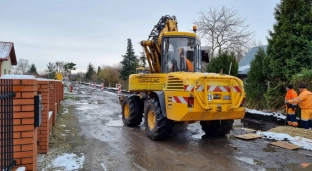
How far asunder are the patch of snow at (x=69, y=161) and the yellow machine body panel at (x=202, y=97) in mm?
2358

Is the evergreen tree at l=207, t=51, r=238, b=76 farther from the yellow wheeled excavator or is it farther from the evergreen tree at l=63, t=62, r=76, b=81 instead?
the evergreen tree at l=63, t=62, r=76, b=81

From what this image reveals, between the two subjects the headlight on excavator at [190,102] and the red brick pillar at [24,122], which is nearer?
the red brick pillar at [24,122]

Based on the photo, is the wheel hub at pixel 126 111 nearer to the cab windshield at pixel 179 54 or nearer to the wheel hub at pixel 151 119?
the wheel hub at pixel 151 119

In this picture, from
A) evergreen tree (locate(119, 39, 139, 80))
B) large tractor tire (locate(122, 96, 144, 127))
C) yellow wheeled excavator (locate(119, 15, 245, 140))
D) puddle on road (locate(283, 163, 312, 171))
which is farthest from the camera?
evergreen tree (locate(119, 39, 139, 80))

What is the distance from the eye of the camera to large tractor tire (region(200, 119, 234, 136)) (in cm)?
758

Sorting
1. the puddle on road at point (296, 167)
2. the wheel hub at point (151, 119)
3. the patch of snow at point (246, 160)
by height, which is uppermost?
the wheel hub at point (151, 119)

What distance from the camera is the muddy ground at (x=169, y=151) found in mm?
5117

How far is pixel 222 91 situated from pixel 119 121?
195 inches

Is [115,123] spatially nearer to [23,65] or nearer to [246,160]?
[246,160]

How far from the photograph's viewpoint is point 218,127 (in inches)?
304

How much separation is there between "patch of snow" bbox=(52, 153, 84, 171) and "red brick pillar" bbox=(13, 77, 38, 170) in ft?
5.17

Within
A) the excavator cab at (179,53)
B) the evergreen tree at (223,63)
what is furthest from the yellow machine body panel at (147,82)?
the evergreen tree at (223,63)

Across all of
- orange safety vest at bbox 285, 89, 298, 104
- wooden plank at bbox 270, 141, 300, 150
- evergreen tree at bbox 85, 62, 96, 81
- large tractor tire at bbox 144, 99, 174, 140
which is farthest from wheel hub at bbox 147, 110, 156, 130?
evergreen tree at bbox 85, 62, 96, 81

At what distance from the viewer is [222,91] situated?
6.62m
